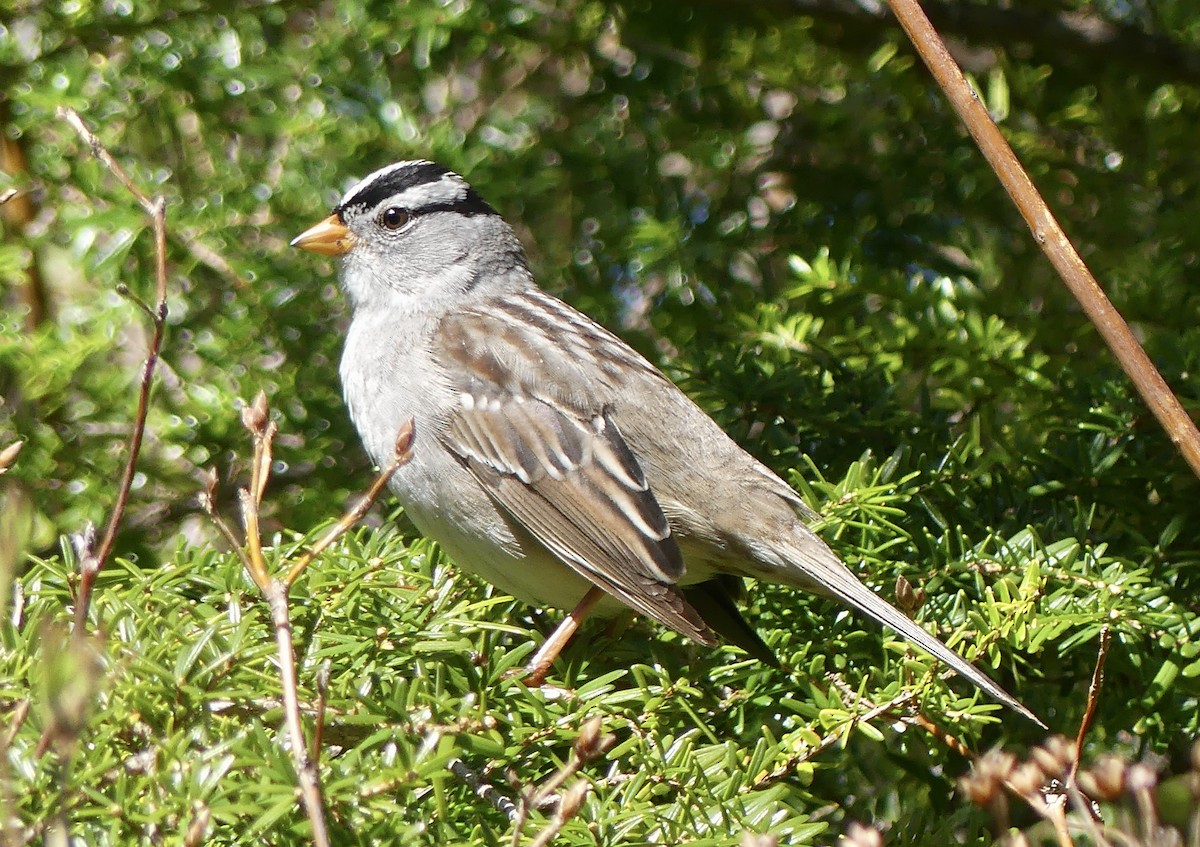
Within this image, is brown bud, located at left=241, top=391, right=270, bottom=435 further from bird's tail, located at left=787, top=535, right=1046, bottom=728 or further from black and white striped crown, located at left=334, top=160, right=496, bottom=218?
black and white striped crown, located at left=334, top=160, right=496, bottom=218

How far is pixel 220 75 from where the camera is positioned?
2283mm

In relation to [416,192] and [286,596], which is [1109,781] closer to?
[286,596]

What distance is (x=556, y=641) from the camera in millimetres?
1824

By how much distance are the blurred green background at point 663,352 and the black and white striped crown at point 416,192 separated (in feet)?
0.22

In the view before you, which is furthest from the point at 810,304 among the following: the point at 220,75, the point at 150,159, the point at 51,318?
→ the point at 51,318

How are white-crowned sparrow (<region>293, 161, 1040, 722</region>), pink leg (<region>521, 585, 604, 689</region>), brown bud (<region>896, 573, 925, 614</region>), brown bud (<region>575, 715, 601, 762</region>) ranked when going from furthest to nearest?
white-crowned sparrow (<region>293, 161, 1040, 722</region>)
pink leg (<region>521, 585, 604, 689</region>)
brown bud (<region>896, 573, 925, 614</region>)
brown bud (<region>575, 715, 601, 762</region>)

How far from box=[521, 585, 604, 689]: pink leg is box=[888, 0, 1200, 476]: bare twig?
752mm

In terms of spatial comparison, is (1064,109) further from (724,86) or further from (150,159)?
(150,159)

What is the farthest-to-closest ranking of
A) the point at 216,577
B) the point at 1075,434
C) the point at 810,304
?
the point at 810,304, the point at 1075,434, the point at 216,577

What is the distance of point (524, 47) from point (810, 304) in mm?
831

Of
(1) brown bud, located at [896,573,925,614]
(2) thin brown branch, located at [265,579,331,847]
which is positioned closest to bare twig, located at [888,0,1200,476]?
(1) brown bud, located at [896,573,925,614]

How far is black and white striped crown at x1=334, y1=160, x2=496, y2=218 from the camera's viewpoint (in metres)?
2.38

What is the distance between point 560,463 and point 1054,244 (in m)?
0.95

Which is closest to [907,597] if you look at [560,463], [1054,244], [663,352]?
[1054,244]
